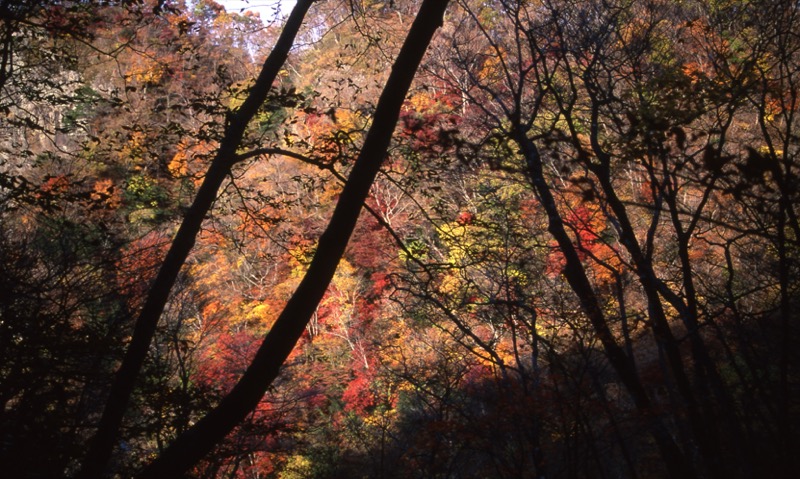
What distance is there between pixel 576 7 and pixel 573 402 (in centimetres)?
467

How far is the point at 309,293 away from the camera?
8.46 ft

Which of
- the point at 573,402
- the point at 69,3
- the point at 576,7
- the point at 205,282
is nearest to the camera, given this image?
the point at 69,3

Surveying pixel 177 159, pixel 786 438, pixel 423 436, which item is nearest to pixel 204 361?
pixel 423 436

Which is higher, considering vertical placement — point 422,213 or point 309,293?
point 422,213

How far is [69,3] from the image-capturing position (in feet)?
15.5

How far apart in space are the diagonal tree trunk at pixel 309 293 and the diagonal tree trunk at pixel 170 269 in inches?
33.8

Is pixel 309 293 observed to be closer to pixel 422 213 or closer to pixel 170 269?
pixel 170 269

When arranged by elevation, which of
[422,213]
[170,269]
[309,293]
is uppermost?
[422,213]

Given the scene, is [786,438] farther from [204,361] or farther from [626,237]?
[204,361]

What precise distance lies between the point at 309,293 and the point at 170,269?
1425 millimetres

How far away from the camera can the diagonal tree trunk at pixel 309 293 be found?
247 centimetres

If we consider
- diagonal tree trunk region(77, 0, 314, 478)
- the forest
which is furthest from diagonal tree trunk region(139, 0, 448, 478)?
diagonal tree trunk region(77, 0, 314, 478)

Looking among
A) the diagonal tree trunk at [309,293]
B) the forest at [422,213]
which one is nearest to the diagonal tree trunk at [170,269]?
the forest at [422,213]

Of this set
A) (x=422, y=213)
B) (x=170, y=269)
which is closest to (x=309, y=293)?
(x=170, y=269)
